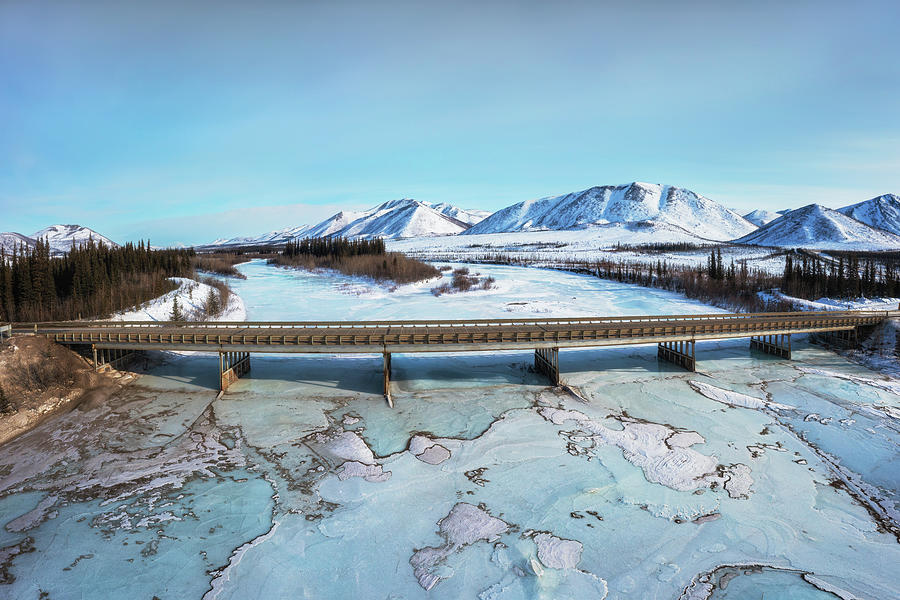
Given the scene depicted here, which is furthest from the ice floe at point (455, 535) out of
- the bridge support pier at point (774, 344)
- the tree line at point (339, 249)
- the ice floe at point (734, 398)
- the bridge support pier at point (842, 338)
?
the tree line at point (339, 249)

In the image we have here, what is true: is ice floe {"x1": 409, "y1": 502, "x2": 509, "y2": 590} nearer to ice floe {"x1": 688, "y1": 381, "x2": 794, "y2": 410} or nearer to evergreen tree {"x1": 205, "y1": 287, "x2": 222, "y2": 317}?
ice floe {"x1": 688, "y1": 381, "x2": 794, "y2": 410}

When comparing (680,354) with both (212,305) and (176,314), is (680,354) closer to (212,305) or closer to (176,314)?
(176,314)

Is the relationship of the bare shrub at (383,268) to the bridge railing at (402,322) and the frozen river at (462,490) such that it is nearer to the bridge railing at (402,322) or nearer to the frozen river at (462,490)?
the bridge railing at (402,322)

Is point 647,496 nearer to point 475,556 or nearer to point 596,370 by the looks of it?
point 475,556

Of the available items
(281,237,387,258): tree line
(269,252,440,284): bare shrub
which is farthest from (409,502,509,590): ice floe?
(281,237,387,258): tree line

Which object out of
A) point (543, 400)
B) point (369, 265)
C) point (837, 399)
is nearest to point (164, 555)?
point (543, 400)

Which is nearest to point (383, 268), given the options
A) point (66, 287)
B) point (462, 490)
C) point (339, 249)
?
point (339, 249)
